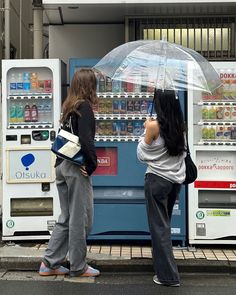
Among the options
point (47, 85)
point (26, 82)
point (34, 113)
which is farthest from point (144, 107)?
point (26, 82)

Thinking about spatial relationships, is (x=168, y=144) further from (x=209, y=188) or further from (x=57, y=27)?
(x=57, y=27)

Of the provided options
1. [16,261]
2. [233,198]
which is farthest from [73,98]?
[233,198]

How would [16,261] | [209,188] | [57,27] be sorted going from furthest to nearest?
1. [57,27]
2. [209,188]
3. [16,261]

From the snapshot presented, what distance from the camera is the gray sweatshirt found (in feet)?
15.9

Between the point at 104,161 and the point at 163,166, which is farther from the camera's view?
the point at 104,161

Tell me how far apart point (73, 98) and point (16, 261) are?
1.90m

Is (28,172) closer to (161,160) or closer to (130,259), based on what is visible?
(130,259)

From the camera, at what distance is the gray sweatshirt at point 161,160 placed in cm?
484

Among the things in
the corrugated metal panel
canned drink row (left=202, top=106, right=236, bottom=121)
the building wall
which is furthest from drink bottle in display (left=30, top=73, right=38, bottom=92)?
the building wall

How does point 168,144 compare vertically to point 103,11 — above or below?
below

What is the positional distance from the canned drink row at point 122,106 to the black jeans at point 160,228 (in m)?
1.42

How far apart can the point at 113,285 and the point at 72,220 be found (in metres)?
0.76

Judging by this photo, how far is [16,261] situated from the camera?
546 cm

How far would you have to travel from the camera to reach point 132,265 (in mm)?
5406
